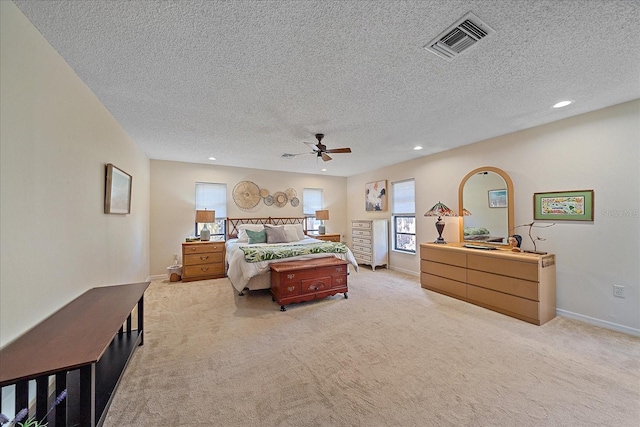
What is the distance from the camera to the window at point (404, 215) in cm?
535

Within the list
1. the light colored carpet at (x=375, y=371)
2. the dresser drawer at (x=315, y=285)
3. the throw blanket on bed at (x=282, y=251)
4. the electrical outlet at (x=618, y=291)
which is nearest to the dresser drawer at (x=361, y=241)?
the throw blanket on bed at (x=282, y=251)

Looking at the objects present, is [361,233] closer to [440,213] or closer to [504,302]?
[440,213]

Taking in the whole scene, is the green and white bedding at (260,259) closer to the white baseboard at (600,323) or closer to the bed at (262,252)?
the bed at (262,252)

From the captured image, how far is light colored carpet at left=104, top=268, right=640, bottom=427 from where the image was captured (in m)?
1.61

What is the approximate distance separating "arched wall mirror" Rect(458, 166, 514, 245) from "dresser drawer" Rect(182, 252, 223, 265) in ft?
15.7

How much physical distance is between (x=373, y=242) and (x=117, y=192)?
4.72 meters

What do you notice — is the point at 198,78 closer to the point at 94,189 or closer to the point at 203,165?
the point at 94,189

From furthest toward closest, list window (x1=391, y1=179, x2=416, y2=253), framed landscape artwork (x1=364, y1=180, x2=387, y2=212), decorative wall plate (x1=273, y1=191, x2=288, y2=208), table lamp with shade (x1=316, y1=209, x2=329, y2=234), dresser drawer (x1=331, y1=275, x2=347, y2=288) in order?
table lamp with shade (x1=316, y1=209, x2=329, y2=234) < decorative wall plate (x1=273, y1=191, x2=288, y2=208) < framed landscape artwork (x1=364, y1=180, x2=387, y2=212) < window (x1=391, y1=179, x2=416, y2=253) < dresser drawer (x1=331, y1=275, x2=347, y2=288)

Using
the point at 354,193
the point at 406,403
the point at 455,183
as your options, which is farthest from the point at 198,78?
the point at 354,193

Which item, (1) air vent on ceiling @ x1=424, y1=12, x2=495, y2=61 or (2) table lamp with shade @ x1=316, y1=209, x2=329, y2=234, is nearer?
(1) air vent on ceiling @ x1=424, y1=12, x2=495, y2=61

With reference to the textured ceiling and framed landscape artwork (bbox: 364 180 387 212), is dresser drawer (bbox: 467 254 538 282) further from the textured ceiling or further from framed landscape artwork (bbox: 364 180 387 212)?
framed landscape artwork (bbox: 364 180 387 212)

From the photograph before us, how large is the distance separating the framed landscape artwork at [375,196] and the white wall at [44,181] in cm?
518

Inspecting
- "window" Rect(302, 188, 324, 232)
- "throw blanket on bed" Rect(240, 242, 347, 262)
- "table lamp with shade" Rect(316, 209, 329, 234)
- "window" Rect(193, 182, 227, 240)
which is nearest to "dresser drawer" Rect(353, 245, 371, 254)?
"table lamp with shade" Rect(316, 209, 329, 234)

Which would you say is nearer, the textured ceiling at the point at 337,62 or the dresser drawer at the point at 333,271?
the textured ceiling at the point at 337,62
